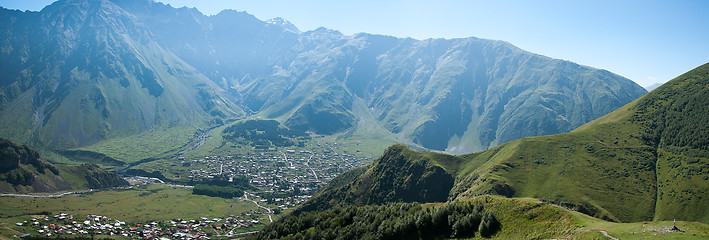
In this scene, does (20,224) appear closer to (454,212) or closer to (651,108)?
(454,212)

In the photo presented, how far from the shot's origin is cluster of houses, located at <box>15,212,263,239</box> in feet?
516

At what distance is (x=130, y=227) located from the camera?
176625 mm

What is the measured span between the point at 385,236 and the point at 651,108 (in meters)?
180

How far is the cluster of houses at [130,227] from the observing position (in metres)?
157

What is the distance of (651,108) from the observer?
171 meters

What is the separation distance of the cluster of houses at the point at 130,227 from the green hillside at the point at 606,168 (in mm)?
47968

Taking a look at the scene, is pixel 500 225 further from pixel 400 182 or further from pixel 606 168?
pixel 400 182

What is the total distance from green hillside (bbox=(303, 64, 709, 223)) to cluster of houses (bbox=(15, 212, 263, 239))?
48.0m

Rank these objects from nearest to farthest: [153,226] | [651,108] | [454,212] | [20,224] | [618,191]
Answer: [454,212]
[618,191]
[20,224]
[651,108]
[153,226]

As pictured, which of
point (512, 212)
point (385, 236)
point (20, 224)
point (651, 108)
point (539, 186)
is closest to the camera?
point (512, 212)

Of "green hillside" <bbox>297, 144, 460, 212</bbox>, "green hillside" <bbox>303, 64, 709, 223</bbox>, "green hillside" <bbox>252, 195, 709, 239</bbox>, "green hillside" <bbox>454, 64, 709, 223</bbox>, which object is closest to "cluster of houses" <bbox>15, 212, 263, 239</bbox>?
"green hillside" <bbox>297, 144, 460, 212</bbox>

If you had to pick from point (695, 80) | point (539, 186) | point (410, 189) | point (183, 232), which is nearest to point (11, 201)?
point (183, 232)

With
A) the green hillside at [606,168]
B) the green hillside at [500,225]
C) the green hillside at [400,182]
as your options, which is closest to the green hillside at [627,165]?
the green hillside at [606,168]

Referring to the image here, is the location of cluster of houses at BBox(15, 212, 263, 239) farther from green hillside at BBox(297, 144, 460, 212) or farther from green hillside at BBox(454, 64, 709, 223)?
green hillside at BBox(454, 64, 709, 223)
